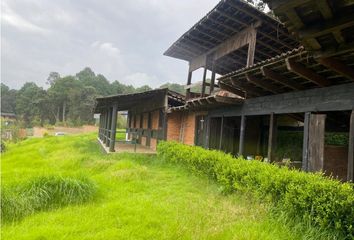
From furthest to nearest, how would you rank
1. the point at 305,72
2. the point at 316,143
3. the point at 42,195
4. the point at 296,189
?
1. the point at 42,195
2. the point at 316,143
3. the point at 305,72
4. the point at 296,189

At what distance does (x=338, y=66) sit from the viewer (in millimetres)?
5012

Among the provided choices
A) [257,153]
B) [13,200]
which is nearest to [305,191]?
[13,200]

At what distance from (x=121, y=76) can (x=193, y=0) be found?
85.7 meters

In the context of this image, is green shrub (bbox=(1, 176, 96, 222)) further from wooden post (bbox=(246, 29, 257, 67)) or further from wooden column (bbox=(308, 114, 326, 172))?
wooden post (bbox=(246, 29, 257, 67))

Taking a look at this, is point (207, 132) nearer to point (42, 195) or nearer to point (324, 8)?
point (42, 195)

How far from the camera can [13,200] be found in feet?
20.2

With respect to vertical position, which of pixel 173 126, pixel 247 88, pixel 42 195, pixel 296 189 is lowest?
pixel 42 195

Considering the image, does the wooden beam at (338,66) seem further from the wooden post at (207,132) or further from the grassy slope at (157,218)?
the wooden post at (207,132)

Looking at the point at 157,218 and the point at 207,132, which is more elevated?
the point at 207,132

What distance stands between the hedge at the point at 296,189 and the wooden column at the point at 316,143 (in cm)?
100

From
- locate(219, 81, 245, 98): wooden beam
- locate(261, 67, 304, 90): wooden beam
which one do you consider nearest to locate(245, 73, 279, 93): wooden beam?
locate(261, 67, 304, 90): wooden beam

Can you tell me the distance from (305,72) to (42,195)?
20.6 feet

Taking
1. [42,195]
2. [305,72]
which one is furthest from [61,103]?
[305,72]

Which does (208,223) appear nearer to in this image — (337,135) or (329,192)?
(329,192)
